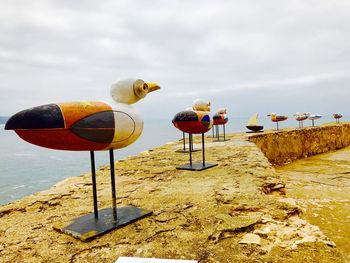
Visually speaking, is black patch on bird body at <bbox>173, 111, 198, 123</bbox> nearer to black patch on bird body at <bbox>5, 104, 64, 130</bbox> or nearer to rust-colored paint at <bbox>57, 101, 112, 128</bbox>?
rust-colored paint at <bbox>57, 101, 112, 128</bbox>

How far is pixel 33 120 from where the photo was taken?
191 centimetres

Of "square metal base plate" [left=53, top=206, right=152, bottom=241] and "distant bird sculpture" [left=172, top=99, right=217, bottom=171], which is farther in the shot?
"distant bird sculpture" [left=172, top=99, right=217, bottom=171]

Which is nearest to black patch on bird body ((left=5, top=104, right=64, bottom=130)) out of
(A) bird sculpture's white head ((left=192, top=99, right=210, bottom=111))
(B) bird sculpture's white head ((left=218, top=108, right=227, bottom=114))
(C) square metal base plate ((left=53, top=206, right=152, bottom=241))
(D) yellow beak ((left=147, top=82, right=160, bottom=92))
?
(C) square metal base plate ((left=53, top=206, right=152, bottom=241))

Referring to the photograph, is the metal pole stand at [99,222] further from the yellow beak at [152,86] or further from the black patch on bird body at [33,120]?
the yellow beak at [152,86]

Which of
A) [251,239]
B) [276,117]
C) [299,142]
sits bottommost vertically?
[299,142]

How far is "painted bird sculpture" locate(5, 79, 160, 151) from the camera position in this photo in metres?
1.92

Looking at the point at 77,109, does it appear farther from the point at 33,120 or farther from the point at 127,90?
the point at 127,90

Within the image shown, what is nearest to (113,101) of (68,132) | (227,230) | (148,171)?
(68,132)

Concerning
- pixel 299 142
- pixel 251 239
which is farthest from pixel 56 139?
pixel 299 142

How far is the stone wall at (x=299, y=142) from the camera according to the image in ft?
37.6

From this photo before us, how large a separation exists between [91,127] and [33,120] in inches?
15.0

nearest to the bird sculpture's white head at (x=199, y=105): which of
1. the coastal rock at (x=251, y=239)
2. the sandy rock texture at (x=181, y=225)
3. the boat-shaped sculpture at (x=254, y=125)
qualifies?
the sandy rock texture at (x=181, y=225)

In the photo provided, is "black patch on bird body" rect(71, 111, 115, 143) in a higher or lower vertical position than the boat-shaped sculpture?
higher

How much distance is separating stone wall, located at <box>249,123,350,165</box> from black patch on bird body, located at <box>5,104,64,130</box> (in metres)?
9.24
